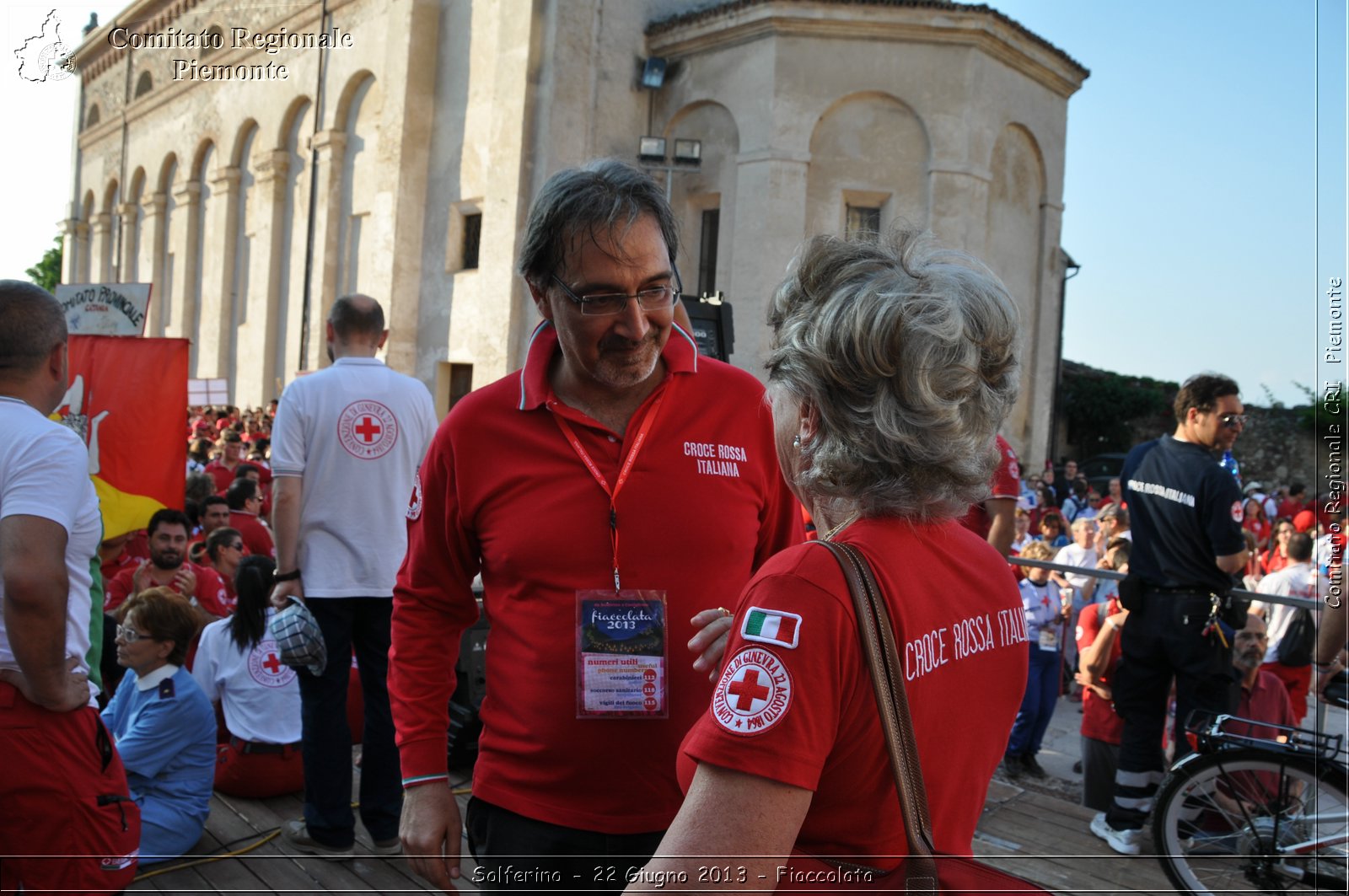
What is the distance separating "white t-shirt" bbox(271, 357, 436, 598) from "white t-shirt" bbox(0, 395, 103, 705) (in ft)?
4.99

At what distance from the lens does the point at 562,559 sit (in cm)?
213

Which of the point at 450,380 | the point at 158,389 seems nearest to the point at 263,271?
the point at 450,380

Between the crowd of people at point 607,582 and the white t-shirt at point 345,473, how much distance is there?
0.5 inches

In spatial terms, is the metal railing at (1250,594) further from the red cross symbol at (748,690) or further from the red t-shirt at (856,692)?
the red cross symbol at (748,690)

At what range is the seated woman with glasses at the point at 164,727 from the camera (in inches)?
160

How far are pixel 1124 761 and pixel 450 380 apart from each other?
59.2ft

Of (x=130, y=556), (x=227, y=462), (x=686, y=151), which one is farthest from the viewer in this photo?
(x=686, y=151)

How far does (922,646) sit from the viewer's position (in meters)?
1.27

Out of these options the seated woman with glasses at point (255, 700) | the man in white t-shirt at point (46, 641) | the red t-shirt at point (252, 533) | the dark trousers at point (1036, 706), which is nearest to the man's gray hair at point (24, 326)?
the man in white t-shirt at point (46, 641)

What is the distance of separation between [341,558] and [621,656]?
2.47 metres

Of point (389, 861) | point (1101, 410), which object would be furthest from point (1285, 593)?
point (1101, 410)

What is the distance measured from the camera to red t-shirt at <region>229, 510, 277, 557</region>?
7.88 metres

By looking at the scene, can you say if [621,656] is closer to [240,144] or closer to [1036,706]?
[1036,706]

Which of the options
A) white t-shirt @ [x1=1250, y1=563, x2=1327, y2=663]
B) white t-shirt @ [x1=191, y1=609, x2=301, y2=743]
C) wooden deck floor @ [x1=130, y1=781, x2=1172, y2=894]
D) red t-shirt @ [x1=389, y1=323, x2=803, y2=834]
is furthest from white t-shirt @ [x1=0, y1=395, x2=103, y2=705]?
white t-shirt @ [x1=1250, y1=563, x2=1327, y2=663]
